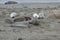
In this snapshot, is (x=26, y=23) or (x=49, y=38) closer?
(x=49, y=38)

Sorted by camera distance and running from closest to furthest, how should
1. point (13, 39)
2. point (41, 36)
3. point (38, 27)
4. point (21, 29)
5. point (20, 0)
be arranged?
1. point (13, 39)
2. point (41, 36)
3. point (21, 29)
4. point (38, 27)
5. point (20, 0)

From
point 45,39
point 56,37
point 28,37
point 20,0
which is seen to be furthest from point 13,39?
point 20,0

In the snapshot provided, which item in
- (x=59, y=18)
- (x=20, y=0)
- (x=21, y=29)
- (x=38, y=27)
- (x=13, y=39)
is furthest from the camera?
(x=20, y=0)

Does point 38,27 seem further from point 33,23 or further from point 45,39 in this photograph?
point 45,39

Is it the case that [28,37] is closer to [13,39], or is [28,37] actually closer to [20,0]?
[13,39]

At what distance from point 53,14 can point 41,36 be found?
2.89 meters

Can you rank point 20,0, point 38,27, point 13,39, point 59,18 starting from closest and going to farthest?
point 13,39, point 38,27, point 59,18, point 20,0

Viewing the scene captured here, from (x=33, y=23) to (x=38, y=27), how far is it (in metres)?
0.35

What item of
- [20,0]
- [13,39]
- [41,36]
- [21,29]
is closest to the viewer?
[13,39]

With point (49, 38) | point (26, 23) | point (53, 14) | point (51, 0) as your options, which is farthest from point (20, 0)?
point (49, 38)

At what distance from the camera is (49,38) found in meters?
4.20

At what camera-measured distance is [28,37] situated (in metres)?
4.30

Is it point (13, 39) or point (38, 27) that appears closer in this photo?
point (13, 39)

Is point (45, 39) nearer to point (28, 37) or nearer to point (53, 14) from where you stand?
point (28, 37)
